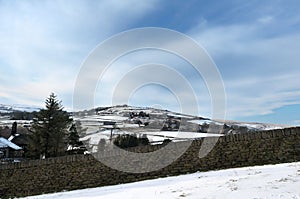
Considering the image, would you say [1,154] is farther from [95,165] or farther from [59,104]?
[95,165]

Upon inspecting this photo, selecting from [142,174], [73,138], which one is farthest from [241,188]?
[73,138]

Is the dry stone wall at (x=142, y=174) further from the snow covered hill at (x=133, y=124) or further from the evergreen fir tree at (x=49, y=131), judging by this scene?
the snow covered hill at (x=133, y=124)

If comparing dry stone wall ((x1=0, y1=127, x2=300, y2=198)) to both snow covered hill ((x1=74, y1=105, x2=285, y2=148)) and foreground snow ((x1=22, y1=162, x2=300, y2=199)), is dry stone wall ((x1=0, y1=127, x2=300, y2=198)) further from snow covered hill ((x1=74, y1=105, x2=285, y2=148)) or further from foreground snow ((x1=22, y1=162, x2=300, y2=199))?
snow covered hill ((x1=74, y1=105, x2=285, y2=148))

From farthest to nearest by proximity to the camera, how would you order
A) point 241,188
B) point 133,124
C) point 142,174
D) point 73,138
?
point 133,124, point 73,138, point 142,174, point 241,188

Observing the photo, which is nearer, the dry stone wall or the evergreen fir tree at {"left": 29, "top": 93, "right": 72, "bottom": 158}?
Result: the dry stone wall

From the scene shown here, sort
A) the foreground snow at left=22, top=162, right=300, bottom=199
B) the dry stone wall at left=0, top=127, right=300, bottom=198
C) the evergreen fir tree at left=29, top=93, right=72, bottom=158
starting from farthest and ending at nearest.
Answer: the evergreen fir tree at left=29, top=93, right=72, bottom=158 < the dry stone wall at left=0, top=127, right=300, bottom=198 < the foreground snow at left=22, top=162, right=300, bottom=199

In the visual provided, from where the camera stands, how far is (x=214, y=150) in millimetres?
8961

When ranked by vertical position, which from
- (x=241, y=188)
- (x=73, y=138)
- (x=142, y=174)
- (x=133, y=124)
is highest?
(x=133, y=124)

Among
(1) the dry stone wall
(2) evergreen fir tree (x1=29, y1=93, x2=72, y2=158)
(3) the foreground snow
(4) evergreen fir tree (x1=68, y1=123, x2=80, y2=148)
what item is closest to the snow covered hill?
(4) evergreen fir tree (x1=68, y1=123, x2=80, y2=148)

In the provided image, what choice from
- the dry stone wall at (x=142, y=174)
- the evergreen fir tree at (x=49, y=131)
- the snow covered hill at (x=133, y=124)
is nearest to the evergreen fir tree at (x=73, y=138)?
the snow covered hill at (x=133, y=124)

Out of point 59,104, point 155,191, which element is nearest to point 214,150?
point 155,191

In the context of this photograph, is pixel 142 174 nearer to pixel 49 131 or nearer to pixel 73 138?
pixel 49 131

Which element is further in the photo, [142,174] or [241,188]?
[142,174]

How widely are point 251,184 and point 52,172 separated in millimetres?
8069
